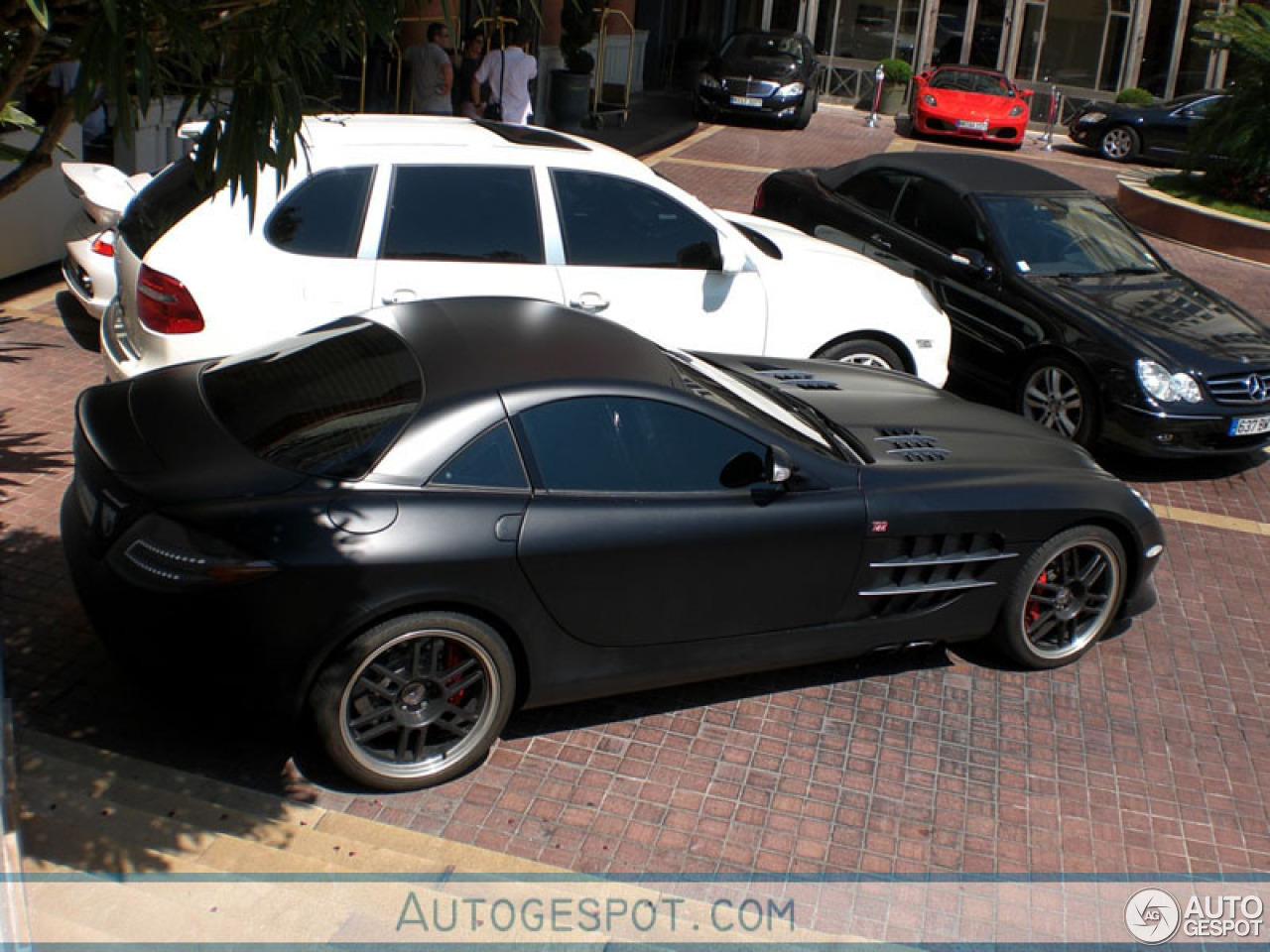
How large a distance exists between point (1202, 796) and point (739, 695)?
1805 mm

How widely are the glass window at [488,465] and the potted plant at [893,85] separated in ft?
86.3

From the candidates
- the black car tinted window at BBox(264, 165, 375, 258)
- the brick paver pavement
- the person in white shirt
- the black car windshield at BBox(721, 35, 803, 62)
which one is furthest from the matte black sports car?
the black car windshield at BBox(721, 35, 803, 62)

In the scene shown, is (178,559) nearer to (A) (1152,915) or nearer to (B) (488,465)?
(B) (488,465)

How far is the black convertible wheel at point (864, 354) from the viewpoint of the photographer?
840 centimetres

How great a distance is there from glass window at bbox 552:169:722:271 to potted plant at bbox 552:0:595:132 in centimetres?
1321

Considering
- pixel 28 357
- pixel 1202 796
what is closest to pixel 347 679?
pixel 1202 796

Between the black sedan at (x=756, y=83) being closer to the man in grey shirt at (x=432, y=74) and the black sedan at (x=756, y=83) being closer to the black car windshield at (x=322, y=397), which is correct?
the man in grey shirt at (x=432, y=74)

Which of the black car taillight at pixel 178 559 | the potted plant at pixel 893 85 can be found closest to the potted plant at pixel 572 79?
the potted plant at pixel 893 85

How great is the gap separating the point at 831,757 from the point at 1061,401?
4.48m

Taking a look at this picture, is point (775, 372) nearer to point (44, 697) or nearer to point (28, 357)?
point (44, 697)

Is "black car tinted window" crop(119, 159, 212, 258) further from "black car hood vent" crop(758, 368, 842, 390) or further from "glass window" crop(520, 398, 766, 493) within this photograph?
"black car hood vent" crop(758, 368, 842, 390)

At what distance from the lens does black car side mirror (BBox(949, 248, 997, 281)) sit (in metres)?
9.46

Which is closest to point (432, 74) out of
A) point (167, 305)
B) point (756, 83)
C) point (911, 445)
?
point (167, 305)

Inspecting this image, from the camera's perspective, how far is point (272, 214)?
6.90m
